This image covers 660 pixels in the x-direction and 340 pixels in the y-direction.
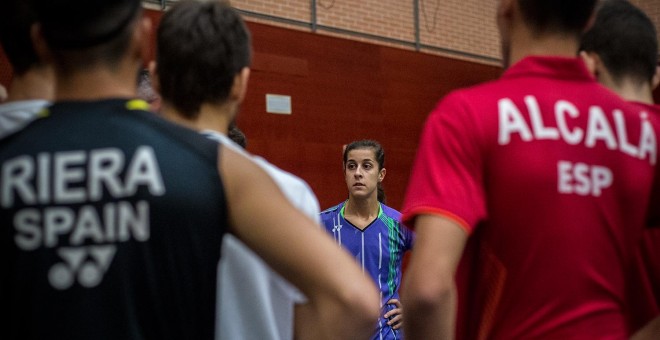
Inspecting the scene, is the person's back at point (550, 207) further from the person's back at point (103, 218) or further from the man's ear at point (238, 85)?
the person's back at point (103, 218)

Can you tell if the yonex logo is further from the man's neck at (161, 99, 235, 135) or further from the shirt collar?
the shirt collar

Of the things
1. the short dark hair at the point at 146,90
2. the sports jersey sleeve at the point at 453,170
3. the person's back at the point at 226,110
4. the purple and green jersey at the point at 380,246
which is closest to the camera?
the sports jersey sleeve at the point at 453,170

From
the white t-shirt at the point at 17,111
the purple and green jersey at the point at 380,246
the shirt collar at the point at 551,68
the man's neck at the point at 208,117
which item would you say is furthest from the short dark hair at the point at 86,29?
the purple and green jersey at the point at 380,246

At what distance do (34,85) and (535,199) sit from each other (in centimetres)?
128

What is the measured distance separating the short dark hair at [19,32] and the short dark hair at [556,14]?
1.24 metres

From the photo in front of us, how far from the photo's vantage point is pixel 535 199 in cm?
189

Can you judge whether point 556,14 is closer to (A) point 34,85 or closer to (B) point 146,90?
(A) point 34,85

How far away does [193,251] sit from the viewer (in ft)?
5.17

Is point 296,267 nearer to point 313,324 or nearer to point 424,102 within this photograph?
point 313,324

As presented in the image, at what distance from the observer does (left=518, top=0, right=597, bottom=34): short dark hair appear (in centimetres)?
200

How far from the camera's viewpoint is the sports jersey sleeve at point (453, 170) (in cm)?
186

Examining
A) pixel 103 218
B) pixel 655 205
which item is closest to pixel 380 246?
pixel 655 205

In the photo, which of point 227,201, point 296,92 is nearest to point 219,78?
point 227,201

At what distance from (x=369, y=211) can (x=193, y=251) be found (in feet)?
14.5
